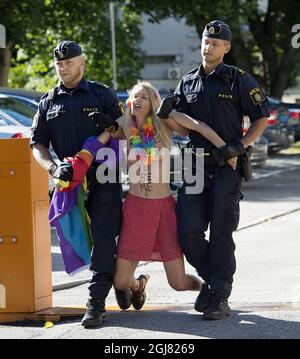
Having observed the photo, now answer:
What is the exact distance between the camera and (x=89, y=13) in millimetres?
26875

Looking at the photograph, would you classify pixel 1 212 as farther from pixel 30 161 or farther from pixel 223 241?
pixel 223 241

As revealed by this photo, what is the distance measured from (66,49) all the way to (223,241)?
1.68 metres

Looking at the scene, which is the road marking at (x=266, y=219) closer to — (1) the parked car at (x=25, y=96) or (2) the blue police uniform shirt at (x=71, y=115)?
(1) the parked car at (x=25, y=96)

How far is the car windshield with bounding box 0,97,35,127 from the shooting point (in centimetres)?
1317

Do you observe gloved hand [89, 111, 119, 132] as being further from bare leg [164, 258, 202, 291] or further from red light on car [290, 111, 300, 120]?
red light on car [290, 111, 300, 120]

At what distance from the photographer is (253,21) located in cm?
3478

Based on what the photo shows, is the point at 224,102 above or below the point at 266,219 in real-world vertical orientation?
above

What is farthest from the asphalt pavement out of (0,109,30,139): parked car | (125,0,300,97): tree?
(125,0,300,97): tree

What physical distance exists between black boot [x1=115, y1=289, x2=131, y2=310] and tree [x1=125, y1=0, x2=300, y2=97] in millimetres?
21105

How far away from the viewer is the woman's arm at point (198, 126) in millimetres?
6438

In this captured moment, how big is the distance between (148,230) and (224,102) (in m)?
1.01

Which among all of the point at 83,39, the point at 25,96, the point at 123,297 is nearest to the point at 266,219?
the point at 25,96

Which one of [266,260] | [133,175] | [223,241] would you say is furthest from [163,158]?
[266,260]

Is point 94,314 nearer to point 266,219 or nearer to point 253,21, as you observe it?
point 266,219
